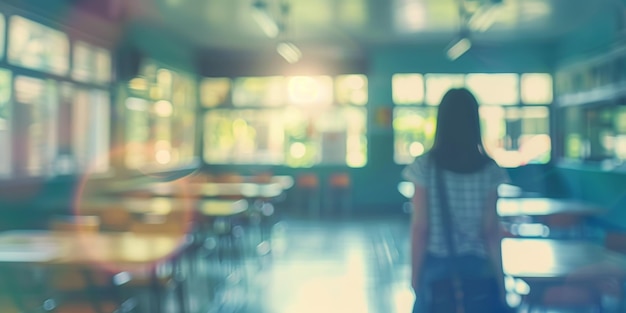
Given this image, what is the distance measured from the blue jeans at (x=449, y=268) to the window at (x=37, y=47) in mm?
4678

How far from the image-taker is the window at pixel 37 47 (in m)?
5.37

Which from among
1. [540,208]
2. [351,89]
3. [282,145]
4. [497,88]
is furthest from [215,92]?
[540,208]

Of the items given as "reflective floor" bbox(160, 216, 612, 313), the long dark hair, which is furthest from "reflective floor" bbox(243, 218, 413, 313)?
the long dark hair

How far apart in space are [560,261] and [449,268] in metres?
0.97

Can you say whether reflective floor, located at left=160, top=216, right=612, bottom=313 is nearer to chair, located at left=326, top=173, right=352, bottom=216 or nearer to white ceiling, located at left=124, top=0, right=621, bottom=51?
chair, located at left=326, top=173, right=352, bottom=216

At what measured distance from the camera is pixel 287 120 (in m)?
10.7

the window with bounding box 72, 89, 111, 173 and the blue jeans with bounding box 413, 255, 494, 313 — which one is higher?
the window with bounding box 72, 89, 111, 173

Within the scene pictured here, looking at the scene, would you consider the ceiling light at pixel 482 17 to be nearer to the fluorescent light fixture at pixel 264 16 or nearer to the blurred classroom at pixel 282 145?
the blurred classroom at pixel 282 145

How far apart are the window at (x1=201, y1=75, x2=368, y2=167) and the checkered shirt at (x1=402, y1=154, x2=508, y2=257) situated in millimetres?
8386

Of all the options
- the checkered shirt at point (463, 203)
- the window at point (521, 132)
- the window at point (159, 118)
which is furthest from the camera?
the window at point (521, 132)

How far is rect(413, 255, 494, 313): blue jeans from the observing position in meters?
2.09

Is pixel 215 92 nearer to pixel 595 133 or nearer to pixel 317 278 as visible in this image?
pixel 317 278

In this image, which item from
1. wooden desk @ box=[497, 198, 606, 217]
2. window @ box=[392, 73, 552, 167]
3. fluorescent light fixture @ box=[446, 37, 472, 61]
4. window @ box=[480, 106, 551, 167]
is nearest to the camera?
wooden desk @ box=[497, 198, 606, 217]

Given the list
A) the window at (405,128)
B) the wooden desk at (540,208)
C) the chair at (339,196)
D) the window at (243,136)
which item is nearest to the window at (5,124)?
the wooden desk at (540,208)
